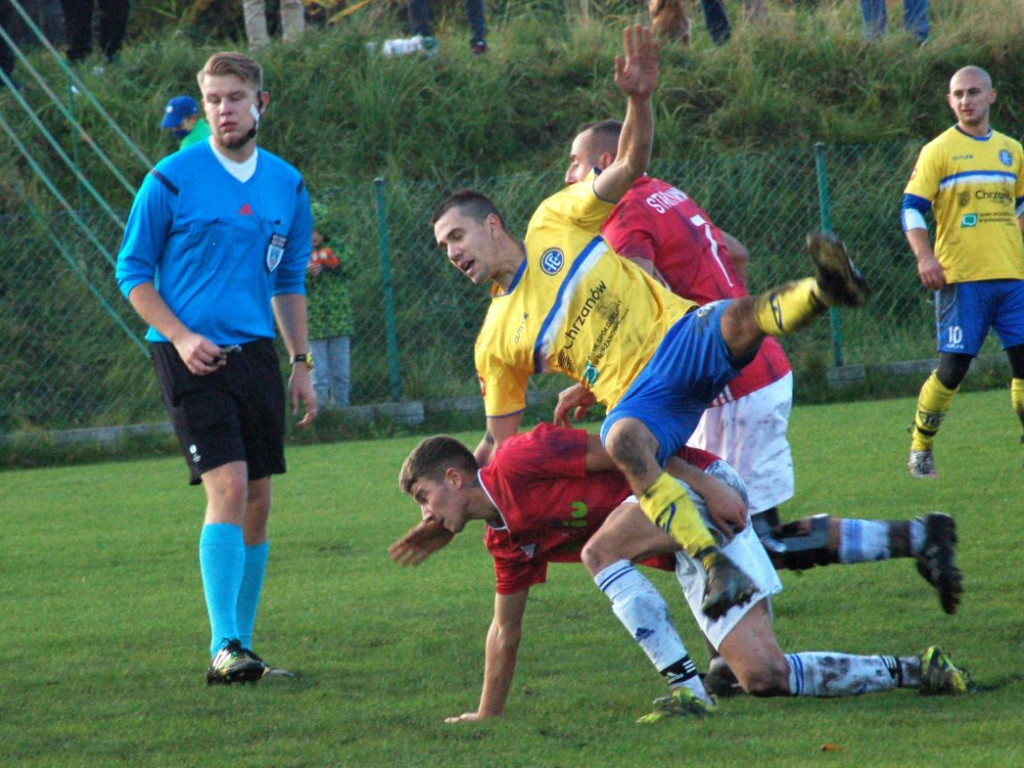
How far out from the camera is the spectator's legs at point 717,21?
18.6 metres

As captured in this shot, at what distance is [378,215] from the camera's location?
46.8ft

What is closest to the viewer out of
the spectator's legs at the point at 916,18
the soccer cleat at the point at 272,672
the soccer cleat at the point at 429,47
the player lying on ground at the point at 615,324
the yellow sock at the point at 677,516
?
the yellow sock at the point at 677,516

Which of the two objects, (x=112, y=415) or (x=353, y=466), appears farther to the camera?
(x=112, y=415)

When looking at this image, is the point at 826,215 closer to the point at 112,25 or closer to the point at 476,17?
the point at 476,17

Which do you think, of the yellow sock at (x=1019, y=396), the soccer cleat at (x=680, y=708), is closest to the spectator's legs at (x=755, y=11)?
the yellow sock at (x=1019, y=396)

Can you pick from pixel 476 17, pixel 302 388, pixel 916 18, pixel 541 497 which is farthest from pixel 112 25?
pixel 541 497

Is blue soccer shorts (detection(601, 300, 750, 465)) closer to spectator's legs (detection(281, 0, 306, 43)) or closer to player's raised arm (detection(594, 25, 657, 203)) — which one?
player's raised arm (detection(594, 25, 657, 203))

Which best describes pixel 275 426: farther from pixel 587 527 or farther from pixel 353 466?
pixel 353 466

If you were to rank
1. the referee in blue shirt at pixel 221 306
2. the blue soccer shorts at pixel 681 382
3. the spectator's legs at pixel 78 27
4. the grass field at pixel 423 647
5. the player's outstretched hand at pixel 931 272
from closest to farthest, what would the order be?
the grass field at pixel 423 647, the blue soccer shorts at pixel 681 382, the referee in blue shirt at pixel 221 306, the player's outstretched hand at pixel 931 272, the spectator's legs at pixel 78 27

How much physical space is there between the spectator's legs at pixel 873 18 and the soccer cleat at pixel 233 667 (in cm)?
1524

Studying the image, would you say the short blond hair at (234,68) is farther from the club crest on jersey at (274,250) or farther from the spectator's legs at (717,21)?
the spectator's legs at (717,21)

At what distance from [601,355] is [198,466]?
1.63 m

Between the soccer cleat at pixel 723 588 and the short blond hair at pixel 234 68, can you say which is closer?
the soccer cleat at pixel 723 588

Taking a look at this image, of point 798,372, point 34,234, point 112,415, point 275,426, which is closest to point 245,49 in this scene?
point 34,234
